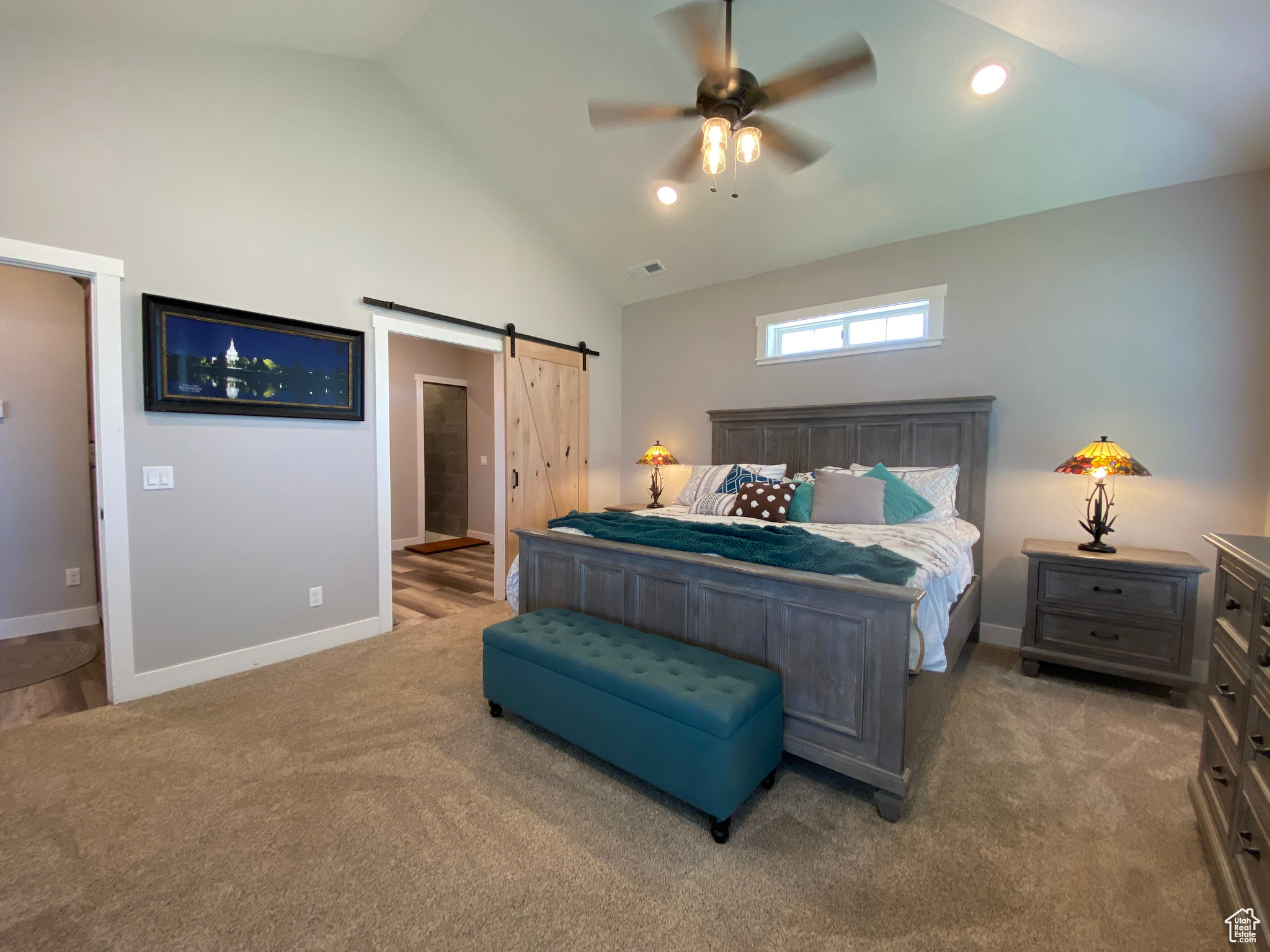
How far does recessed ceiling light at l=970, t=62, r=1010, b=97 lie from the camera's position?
2.47m

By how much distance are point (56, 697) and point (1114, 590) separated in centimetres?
524

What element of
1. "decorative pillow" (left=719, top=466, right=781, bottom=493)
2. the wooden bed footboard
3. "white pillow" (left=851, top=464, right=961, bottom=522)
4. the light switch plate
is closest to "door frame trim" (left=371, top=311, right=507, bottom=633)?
the light switch plate

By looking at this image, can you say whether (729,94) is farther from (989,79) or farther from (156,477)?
(156,477)

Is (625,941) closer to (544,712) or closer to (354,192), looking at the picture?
(544,712)

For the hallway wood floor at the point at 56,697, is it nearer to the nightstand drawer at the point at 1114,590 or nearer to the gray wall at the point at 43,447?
the gray wall at the point at 43,447

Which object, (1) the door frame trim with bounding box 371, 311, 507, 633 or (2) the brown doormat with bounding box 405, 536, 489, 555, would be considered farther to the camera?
(2) the brown doormat with bounding box 405, 536, 489, 555

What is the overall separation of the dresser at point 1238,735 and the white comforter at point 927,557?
71cm

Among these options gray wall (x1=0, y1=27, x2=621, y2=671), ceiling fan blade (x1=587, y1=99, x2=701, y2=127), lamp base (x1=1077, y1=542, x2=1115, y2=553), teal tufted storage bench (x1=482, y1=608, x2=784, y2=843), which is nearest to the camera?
teal tufted storage bench (x1=482, y1=608, x2=784, y2=843)

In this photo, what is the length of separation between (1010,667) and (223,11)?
5.27 m

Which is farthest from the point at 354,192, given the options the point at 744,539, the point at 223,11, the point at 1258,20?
the point at 1258,20

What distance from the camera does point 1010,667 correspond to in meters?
3.00

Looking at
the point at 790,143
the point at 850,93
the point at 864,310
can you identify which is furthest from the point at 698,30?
the point at 864,310

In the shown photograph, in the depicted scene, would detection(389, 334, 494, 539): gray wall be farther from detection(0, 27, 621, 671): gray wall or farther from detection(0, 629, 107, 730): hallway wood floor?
detection(0, 629, 107, 730): hallway wood floor

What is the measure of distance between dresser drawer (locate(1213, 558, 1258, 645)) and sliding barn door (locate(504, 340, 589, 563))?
12.0 feet
